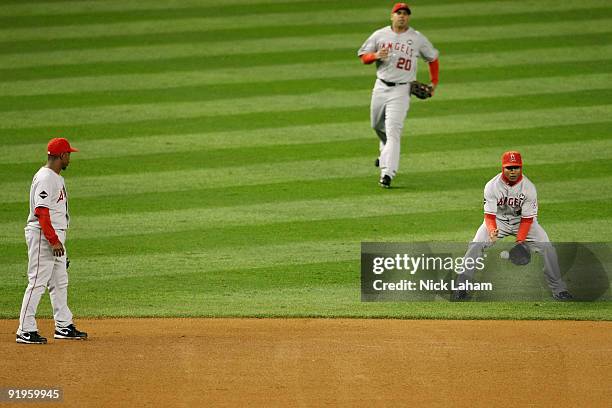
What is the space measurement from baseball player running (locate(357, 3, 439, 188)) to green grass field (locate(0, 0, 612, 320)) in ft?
2.03

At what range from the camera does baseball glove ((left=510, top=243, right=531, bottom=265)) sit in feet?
32.3

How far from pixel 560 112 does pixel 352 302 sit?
23.4ft

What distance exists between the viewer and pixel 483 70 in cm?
1767

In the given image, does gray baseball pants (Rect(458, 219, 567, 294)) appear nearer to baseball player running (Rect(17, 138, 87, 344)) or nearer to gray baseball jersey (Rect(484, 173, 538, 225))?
gray baseball jersey (Rect(484, 173, 538, 225))

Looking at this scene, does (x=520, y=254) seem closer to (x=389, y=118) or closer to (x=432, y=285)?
(x=432, y=285)

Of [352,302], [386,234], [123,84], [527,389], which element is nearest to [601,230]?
[386,234]

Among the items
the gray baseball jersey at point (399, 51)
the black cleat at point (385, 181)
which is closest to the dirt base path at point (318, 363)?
the black cleat at point (385, 181)

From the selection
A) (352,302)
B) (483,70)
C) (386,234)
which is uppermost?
(483,70)

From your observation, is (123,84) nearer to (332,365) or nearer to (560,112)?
(560,112)

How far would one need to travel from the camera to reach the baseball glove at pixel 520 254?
984 centimetres

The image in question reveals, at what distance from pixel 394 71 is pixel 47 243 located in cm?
618

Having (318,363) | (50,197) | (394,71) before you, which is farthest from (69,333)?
(394,71)

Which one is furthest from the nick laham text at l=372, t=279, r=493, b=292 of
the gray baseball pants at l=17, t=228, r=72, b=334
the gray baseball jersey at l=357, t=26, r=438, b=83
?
the gray baseball jersey at l=357, t=26, r=438, b=83

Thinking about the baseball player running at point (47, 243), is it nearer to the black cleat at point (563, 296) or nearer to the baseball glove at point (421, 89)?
the black cleat at point (563, 296)
